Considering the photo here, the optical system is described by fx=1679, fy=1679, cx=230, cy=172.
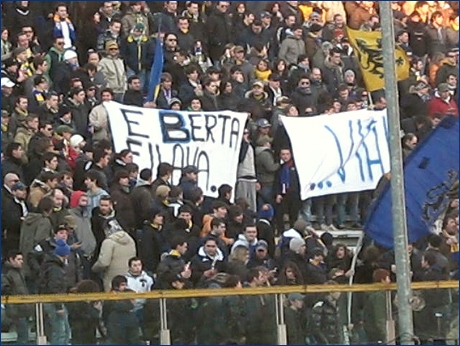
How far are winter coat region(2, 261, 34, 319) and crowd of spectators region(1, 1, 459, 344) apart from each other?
13 millimetres

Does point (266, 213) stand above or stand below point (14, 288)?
above

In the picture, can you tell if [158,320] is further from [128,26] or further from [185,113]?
[128,26]

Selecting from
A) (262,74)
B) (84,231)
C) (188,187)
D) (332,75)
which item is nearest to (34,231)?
(84,231)

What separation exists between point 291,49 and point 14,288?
7372mm

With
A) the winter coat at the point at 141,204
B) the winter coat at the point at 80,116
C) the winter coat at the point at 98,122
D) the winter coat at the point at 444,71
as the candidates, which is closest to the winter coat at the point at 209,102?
the winter coat at the point at 98,122

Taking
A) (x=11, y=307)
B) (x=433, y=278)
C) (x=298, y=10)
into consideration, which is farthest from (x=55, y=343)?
(x=298, y=10)

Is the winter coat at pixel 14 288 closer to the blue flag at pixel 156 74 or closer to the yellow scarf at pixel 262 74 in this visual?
the blue flag at pixel 156 74

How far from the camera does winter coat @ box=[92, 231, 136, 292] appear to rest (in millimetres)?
16125

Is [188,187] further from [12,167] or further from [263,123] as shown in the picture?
[12,167]

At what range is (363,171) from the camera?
63.1 ft

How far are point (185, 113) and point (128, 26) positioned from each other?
2.17m

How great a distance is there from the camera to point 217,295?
15.9 meters

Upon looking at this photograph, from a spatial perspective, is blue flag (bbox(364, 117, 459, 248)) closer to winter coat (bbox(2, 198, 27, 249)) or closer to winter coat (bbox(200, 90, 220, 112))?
winter coat (bbox(200, 90, 220, 112))

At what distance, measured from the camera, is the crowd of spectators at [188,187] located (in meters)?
15.8
